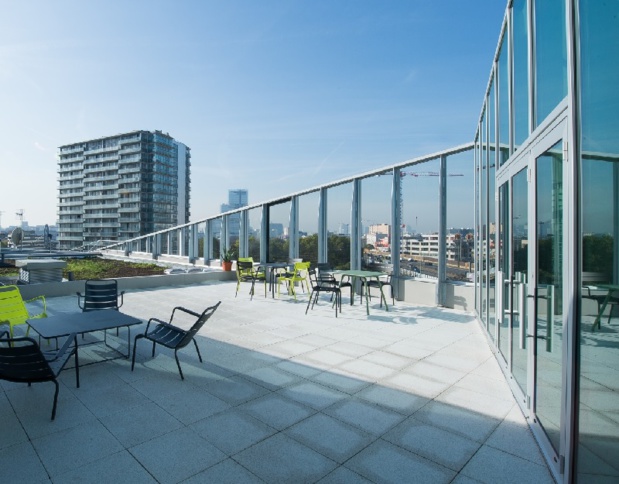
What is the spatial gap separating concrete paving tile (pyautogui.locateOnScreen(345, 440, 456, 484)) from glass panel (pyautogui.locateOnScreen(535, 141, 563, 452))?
74 centimetres

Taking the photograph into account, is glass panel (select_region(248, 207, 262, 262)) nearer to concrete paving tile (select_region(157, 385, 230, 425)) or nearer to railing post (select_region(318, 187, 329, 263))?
railing post (select_region(318, 187, 329, 263))

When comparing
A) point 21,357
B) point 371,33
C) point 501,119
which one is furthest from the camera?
point 371,33

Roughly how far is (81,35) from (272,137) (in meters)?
7.68

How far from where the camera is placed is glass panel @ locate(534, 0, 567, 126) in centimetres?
198

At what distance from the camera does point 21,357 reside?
2.73 m

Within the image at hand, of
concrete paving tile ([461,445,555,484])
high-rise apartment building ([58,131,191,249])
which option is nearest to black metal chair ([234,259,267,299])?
concrete paving tile ([461,445,555,484])

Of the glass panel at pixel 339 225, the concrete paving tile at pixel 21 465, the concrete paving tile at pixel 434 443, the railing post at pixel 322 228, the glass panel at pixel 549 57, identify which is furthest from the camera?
the railing post at pixel 322 228

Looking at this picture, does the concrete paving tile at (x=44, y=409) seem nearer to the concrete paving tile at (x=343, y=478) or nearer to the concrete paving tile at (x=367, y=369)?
the concrete paving tile at (x=343, y=478)

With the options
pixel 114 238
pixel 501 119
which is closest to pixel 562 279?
pixel 501 119

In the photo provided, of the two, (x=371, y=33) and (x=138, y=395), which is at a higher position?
(x=371, y=33)

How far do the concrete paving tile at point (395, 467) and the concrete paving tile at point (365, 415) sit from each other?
0.26 metres

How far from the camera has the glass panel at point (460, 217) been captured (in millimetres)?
7055

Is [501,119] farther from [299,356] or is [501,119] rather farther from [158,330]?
[158,330]

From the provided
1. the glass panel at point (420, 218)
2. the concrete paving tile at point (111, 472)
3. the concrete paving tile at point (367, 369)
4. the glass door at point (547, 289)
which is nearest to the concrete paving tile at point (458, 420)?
the glass door at point (547, 289)
